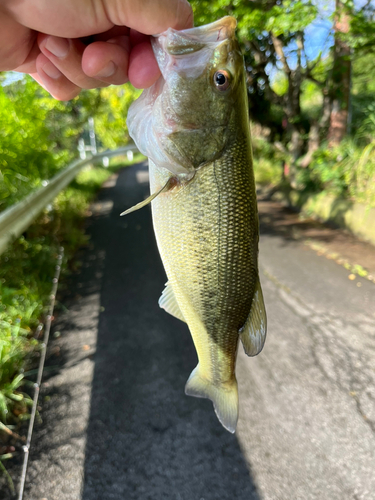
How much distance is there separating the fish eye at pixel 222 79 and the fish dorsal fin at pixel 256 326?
0.85m

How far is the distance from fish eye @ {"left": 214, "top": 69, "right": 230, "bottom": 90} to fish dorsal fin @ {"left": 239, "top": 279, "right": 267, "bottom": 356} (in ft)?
2.80

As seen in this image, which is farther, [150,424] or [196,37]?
[150,424]

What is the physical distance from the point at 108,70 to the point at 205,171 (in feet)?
2.35

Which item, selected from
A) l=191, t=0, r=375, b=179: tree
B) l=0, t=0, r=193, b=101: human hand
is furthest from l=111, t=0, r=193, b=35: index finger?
l=191, t=0, r=375, b=179: tree

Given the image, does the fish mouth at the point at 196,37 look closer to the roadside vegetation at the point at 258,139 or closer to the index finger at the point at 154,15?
the index finger at the point at 154,15

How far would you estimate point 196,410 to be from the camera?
9.07 ft

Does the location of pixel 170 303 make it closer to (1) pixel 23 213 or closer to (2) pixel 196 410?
(2) pixel 196 410

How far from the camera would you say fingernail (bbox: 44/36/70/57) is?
156 centimetres

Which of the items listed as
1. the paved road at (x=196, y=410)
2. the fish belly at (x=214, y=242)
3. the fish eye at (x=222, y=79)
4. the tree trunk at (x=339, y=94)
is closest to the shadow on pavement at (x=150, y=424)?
the paved road at (x=196, y=410)

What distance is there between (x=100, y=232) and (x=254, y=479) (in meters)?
5.70

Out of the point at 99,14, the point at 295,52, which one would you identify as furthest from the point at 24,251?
the point at 295,52

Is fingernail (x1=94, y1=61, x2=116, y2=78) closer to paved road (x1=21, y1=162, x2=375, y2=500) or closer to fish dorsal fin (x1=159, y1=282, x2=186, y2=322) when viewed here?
fish dorsal fin (x1=159, y1=282, x2=186, y2=322)

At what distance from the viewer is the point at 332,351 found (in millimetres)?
3406

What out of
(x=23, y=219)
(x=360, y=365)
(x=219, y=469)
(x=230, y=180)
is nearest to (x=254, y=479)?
(x=219, y=469)
